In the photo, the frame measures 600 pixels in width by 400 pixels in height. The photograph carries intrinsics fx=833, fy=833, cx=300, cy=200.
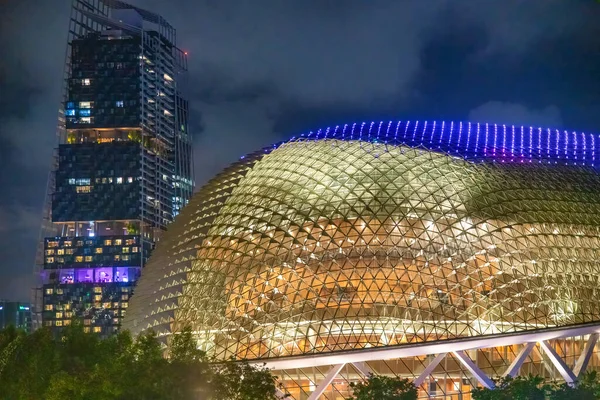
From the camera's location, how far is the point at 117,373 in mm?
45344

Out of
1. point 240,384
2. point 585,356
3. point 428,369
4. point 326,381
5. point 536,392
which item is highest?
point 585,356

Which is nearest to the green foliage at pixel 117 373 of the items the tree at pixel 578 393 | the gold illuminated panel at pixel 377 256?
the gold illuminated panel at pixel 377 256

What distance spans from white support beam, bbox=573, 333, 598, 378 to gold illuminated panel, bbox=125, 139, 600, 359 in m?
1.92

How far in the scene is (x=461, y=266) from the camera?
200 feet

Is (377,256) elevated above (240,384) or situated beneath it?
elevated above

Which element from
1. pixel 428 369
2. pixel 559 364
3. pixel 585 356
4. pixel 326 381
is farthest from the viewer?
pixel 585 356

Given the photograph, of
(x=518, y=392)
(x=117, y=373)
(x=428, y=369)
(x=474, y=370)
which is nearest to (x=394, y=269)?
(x=428, y=369)

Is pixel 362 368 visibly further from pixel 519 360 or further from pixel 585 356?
pixel 585 356

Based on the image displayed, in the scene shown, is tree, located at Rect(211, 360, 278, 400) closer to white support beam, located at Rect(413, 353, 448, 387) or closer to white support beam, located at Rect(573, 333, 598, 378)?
white support beam, located at Rect(413, 353, 448, 387)

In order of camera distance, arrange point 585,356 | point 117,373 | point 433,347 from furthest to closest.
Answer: point 585,356
point 433,347
point 117,373

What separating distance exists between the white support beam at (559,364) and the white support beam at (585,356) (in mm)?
1448

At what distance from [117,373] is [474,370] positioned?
2432 cm

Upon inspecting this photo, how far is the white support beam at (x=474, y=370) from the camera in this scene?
55562 mm

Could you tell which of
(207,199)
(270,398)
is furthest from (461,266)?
(207,199)
